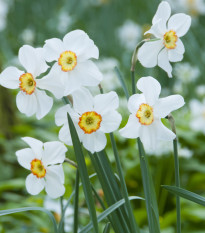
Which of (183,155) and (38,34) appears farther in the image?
(38,34)

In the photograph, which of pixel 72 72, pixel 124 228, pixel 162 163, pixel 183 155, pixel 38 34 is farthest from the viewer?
pixel 38 34

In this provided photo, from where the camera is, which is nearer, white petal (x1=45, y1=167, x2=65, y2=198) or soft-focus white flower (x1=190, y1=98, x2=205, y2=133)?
white petal (x1=45, y1=167, x2=65, y2=198)

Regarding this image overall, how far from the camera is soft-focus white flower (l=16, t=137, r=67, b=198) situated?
0.73 meters

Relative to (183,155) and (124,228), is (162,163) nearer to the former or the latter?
(183,155)

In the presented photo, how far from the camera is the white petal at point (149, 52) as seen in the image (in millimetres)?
706

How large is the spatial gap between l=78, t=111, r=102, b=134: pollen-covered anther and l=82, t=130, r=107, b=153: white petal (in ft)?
0.03

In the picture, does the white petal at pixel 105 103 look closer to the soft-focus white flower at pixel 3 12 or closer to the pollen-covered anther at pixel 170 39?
the pollen-covered anther at pixel 170 39

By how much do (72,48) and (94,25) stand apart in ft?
11.4

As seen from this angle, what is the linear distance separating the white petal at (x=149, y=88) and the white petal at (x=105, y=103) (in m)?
0.04

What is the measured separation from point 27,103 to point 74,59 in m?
0.10

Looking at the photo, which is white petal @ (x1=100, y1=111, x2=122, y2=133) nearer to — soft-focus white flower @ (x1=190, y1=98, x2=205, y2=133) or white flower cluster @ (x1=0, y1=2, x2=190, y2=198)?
white flower cluster @ (x1=0, y1=2, x2=190, y2=198)

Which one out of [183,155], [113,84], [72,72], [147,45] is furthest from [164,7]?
[113,84]

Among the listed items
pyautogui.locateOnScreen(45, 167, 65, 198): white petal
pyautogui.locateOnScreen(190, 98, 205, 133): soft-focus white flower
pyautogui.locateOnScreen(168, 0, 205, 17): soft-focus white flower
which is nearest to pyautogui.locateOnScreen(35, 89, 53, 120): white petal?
pyautogui.locateOnScreen(45, 167, 65, 198): white petal

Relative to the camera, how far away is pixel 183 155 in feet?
6.33
